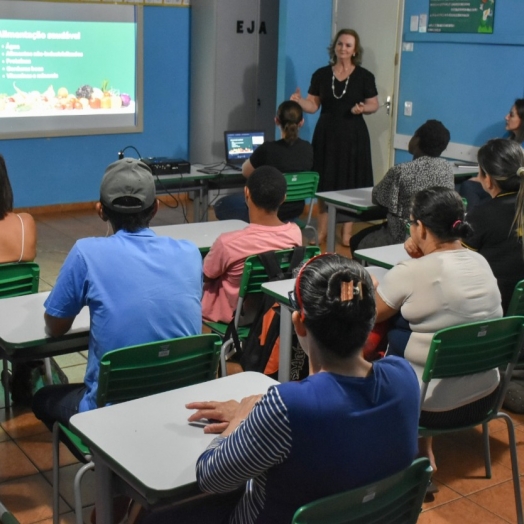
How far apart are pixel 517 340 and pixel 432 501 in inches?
28.9

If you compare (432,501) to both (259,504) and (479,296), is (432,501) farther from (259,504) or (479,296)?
(259,504)

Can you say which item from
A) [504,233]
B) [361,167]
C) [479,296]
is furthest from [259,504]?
[361,167]

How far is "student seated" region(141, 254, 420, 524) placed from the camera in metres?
1.67

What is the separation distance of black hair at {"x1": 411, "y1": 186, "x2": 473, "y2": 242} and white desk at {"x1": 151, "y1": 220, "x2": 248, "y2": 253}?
57.6 inches

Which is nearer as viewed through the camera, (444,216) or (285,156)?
(444,216)

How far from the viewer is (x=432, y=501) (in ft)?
10.6

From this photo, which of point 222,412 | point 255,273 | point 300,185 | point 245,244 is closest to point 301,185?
point 300,185

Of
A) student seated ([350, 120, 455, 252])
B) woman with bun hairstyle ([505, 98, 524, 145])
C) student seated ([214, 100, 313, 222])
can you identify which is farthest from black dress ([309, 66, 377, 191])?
student seated ([350, 120, 455, 252])

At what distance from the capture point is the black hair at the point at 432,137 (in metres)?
5.04

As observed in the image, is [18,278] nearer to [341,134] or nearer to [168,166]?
[168,166]

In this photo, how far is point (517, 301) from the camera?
3420 millimetres

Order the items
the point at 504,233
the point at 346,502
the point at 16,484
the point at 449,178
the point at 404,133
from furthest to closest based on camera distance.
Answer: the point at 404,133 < the point at 449,178 < the point at 504,233 < the point at 16,484 < the point at 346,502

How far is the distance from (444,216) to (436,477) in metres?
1.13

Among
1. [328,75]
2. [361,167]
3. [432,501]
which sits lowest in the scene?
[432,501]
